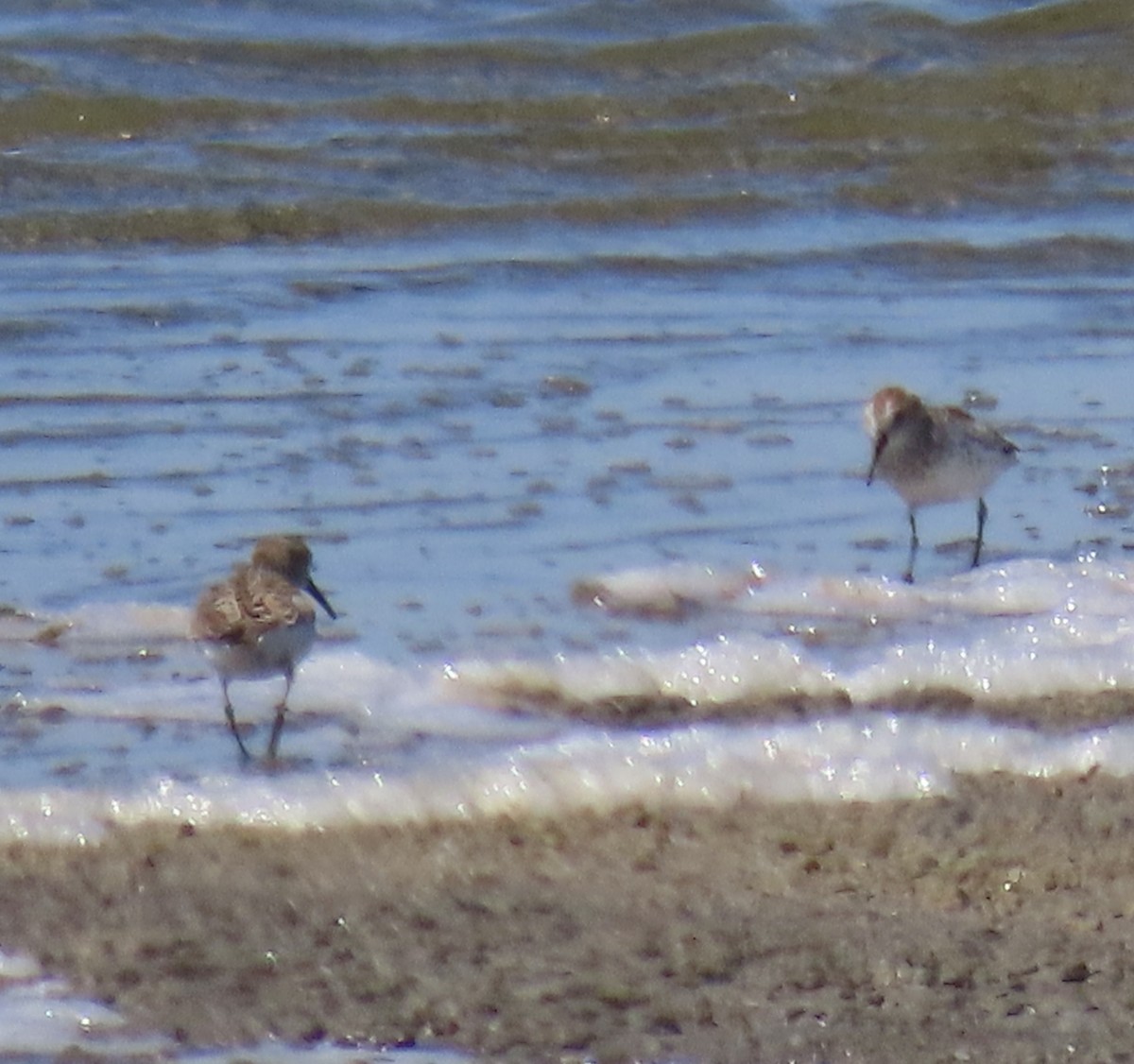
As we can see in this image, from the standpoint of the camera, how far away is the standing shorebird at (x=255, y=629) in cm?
505

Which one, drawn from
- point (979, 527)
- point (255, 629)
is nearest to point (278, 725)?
point (255, 629)

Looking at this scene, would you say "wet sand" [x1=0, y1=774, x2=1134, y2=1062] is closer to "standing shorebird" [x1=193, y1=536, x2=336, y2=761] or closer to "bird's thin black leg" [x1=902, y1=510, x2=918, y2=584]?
"standing shorebird" [x1=193, y1=536, x2=336, y2=761]

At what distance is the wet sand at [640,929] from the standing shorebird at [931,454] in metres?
2.24

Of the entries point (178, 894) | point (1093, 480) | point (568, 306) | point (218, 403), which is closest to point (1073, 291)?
point (568, 306)

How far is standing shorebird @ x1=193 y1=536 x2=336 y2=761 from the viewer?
5.05 meters

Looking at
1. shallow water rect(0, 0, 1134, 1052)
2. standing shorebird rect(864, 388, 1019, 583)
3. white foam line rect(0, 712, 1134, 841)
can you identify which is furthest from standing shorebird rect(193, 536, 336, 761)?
standing shorebird rect(864, 388, 1019, 583)

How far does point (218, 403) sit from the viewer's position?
780 cm

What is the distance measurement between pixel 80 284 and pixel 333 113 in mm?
3764

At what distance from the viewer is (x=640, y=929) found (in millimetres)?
3807

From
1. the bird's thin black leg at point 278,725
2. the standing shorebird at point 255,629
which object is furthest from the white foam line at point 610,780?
the standing shorebird at point 255,629

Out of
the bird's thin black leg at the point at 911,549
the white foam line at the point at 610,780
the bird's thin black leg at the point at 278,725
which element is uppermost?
the white foam line at the point at 610,780

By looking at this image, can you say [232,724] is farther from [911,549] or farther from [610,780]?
[911,549]

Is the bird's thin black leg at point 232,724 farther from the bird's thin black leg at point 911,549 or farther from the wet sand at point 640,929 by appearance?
the bird's thin black leg at point 911,549

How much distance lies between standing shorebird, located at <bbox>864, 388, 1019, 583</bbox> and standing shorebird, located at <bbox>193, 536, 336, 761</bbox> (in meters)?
1.85
